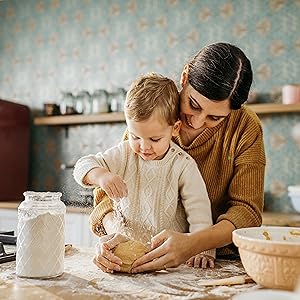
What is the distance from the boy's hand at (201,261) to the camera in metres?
1.39

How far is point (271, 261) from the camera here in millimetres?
1039

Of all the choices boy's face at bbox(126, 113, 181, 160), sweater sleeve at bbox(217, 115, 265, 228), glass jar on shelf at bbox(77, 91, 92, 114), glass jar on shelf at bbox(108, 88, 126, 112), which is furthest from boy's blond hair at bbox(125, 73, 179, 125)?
glass jar on shelf at bbox(77, 91, 92, 114)

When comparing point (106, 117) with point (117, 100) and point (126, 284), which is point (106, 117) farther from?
point (126, 284)

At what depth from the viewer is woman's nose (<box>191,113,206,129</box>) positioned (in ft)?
4.92

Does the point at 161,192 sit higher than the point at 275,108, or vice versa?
the point at 275,108

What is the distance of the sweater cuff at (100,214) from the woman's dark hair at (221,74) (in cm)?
42

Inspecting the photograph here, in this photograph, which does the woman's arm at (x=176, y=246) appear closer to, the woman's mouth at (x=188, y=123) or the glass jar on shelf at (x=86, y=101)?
the woman's mouth at (x=188, y=123)

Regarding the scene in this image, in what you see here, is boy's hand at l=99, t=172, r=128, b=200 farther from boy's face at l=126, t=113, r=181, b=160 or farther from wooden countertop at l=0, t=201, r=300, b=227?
wooden countertop at l=0, t=201, r=300, b=227

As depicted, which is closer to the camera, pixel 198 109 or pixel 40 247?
pixel 40 247

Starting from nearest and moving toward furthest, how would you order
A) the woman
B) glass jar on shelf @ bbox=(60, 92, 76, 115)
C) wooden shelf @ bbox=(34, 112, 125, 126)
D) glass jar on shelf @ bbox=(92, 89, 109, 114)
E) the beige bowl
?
the beige bowl → the woman → wooden shelf @ bbox=(34, 112, 125, 126) → glass jar on shelf @ bbox=(92, 89, 109, 114) → glass jar on shelf @ bbox=(60, 92, 76, 115)

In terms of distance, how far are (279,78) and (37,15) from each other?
222 centimetres

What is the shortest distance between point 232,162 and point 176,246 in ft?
1.31

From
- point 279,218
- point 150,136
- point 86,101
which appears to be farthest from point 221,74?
point 86,101

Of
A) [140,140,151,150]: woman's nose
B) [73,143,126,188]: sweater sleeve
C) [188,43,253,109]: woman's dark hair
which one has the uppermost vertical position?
[188,43,253,109]: woman's dark hair
